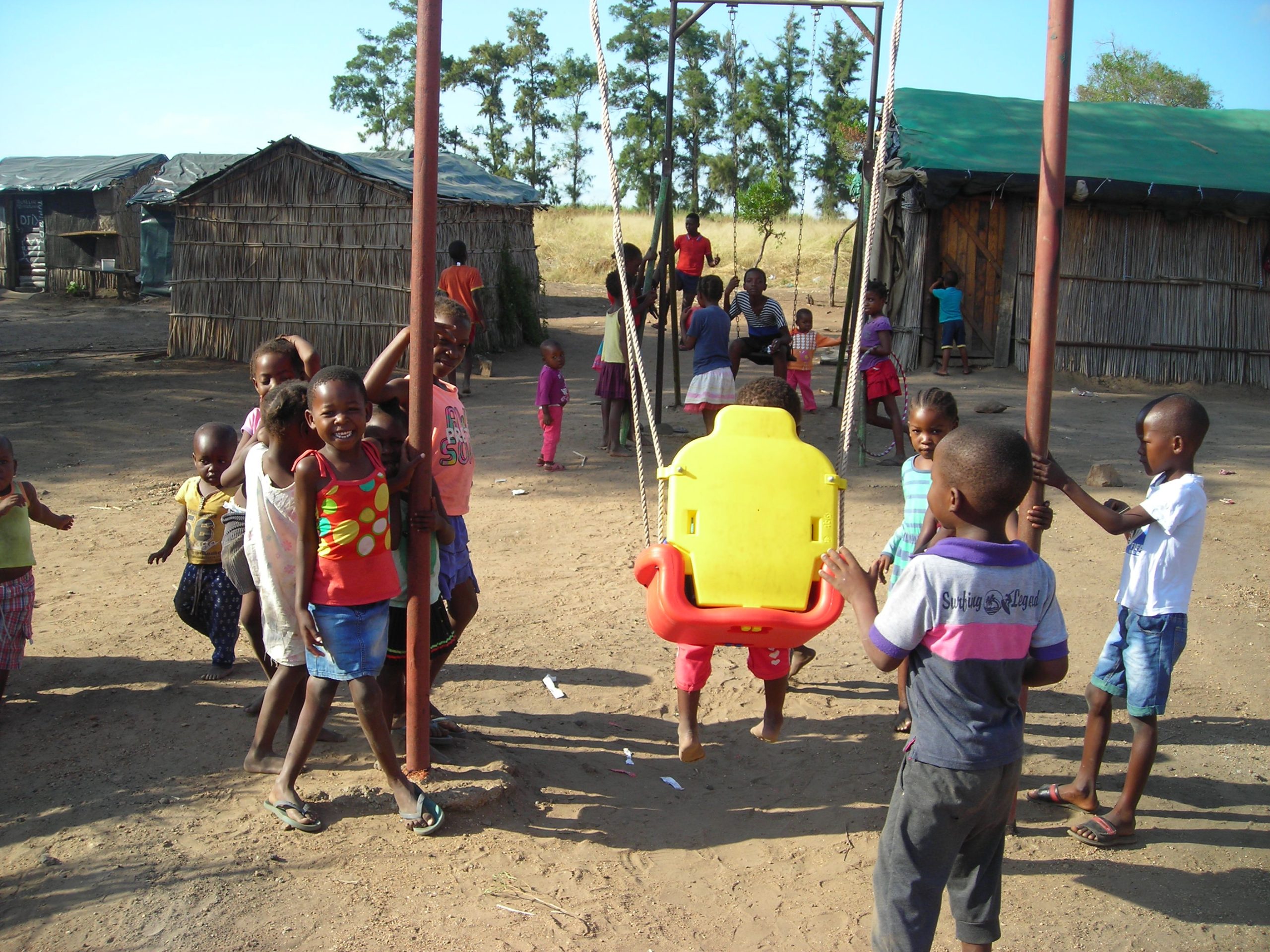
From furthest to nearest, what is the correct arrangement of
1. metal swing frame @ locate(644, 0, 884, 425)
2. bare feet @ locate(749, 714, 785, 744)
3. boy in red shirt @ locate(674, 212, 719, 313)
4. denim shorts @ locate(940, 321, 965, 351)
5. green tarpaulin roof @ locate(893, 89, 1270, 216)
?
boy in red shirt @ locate(674, 212, 719, 313) < denim shorts @ locate(940, 321, 965, 351) < green tarpaulin roof @ locate(893, 89, 1270, 216) < metal swing frame @ locate(644, 0, 884, 425) < bare feet @ locate(749, 714, 785, 744)

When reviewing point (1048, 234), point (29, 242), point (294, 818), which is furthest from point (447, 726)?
point (29, 242)

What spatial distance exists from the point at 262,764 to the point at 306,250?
11.1 meters

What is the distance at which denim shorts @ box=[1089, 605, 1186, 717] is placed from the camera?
3.29m

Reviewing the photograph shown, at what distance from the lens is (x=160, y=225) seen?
22.5 metres

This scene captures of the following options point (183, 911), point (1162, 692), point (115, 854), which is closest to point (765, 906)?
point (1162, 692)

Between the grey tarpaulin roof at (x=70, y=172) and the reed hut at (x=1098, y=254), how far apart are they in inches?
762

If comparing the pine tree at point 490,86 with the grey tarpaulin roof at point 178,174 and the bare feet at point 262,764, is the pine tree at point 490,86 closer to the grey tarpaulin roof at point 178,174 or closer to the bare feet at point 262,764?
the grey tarpaulin roof at point 178,174

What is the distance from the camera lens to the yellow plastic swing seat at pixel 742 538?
286cm

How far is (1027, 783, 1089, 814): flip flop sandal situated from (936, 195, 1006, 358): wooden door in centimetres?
1033

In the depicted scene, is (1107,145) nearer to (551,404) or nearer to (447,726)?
(551,404)

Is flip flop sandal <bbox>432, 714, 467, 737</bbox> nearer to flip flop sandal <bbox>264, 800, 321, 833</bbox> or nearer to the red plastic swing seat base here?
flip flop sandal <bbox>264, 800, 321, 833</bbox>

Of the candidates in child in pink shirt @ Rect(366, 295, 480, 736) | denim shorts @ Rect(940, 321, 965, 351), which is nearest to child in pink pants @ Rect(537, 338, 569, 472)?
child in pink shirt @ Rect(366, 295, 480, 736)

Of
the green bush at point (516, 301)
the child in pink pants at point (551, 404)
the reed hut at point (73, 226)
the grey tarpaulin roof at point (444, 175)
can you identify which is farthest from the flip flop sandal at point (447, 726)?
the reed hut at point (73, 226)

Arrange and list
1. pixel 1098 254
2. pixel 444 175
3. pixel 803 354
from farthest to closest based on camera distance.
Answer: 1. pixel 444 175
2. pixel 1098 254
3. pixel 803 354
